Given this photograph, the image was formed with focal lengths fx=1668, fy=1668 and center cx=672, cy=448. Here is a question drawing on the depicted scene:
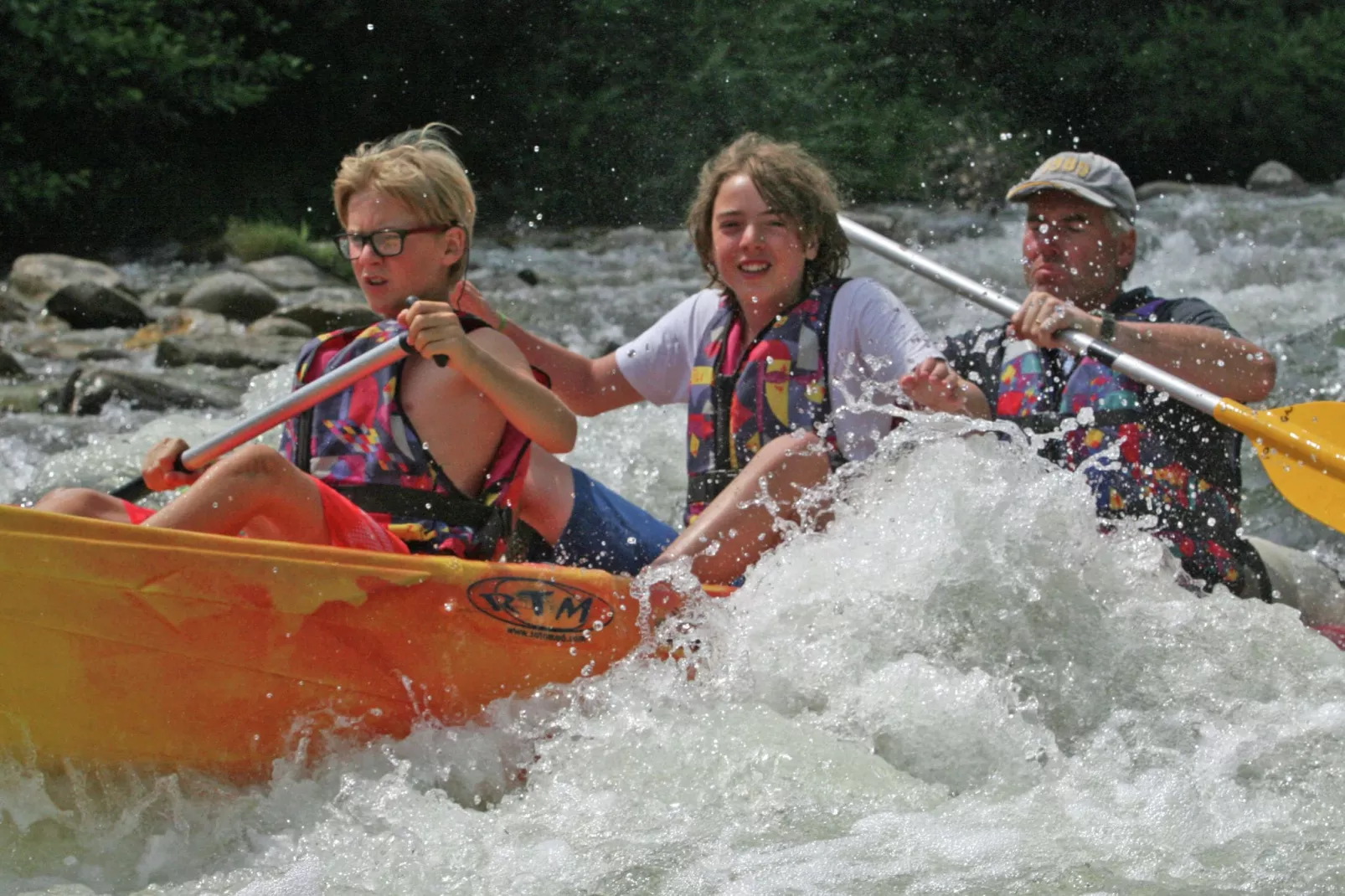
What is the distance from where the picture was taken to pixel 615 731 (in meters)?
2.88

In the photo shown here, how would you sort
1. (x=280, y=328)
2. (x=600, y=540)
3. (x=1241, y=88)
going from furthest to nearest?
(x=1241, y=88) → (x=280, y=328) → (x=600, y=540)

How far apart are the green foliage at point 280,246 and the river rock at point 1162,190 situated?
5.35m

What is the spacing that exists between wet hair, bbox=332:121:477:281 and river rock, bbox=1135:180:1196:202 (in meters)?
8.74

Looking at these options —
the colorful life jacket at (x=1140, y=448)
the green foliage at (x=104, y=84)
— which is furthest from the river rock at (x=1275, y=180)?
the colorful life jacket at (x=1140, y=448)

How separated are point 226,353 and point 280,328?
2.08 ft

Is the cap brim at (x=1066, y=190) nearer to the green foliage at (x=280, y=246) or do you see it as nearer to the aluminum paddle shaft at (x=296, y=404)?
the aluminum paddle shaft at (x=296, y=404)

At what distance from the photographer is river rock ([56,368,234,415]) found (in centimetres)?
642

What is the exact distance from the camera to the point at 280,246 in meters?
10.0

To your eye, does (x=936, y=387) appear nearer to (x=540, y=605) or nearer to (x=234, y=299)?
(x=540, y=605)

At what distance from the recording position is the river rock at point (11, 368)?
23.2ft

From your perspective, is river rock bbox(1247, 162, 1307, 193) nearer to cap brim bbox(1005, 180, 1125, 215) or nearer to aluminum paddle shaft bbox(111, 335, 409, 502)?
cap brim bbox(1005, 180, 1125, 215)

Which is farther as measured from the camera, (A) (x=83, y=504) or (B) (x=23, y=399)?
(B) (x=23, y=399)

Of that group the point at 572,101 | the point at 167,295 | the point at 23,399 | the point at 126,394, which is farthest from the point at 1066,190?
the point at 572,101

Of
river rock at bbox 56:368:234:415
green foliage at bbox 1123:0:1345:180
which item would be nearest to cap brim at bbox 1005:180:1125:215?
river rock at bbox 56:368:234:415
